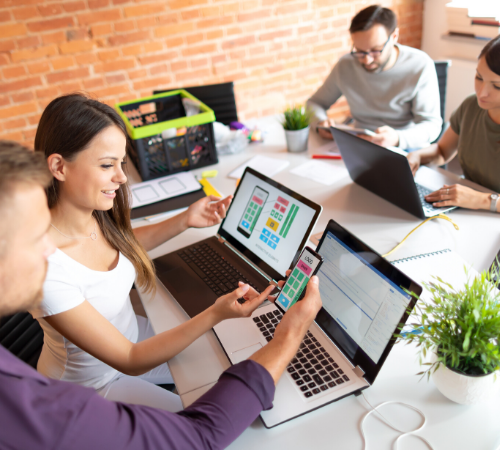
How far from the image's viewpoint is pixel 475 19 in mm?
2826

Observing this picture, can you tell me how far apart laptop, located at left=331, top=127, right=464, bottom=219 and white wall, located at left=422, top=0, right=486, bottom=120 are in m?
1.62

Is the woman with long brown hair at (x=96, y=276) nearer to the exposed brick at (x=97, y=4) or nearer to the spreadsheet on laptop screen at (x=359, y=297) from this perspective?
the spreadsheet on laptop screen at (x=359, y=297)

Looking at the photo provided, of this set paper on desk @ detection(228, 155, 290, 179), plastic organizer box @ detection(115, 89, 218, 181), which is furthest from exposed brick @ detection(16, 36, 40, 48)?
paper on desk @ detection(228, 155, 290, 179)

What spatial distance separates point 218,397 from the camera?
2.57 ft

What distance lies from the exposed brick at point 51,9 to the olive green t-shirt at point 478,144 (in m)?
2.46

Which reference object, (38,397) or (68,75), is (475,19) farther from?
(38,397)

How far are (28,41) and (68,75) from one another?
0.30 meters

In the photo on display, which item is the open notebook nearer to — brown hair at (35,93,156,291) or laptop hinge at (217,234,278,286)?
laptop hinge at (217,234,278,286)

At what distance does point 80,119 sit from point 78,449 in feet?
2.62

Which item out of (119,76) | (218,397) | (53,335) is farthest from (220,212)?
(119,76)

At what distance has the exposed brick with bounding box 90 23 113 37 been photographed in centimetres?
283

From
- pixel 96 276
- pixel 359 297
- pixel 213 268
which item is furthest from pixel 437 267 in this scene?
pixel 96 276

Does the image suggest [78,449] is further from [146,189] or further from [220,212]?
[146,189]

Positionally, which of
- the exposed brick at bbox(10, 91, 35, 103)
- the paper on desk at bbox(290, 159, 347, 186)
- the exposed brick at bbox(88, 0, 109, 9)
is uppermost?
the exposed brick at bbox(88, 0, 109, 9)
